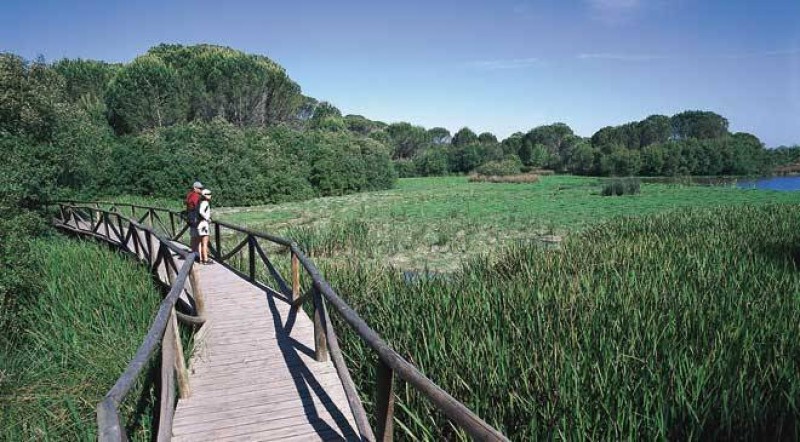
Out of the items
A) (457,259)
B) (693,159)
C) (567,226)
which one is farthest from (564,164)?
(457,259)

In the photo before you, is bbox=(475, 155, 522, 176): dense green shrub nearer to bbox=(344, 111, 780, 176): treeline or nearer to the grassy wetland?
bbox=(344, 111, 780, 176): treeline

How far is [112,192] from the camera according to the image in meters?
27.2

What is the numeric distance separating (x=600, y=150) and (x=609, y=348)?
226ft

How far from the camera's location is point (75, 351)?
5.12m

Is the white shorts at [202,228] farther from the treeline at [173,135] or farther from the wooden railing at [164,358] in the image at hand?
the treeline at [173,135]

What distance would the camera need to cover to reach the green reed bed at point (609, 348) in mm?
2986

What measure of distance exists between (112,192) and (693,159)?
6530cm

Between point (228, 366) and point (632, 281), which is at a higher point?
point (632, 281)

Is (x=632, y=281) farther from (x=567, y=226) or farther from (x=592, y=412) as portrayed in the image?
(x=567, y=226)

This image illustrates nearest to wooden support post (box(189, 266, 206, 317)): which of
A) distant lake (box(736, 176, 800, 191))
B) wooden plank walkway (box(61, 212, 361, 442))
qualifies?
wooden plank walkway (box(61, 212, 361, 442))

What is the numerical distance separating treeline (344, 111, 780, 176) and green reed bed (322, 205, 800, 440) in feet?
180

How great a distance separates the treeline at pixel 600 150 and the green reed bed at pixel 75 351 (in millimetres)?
55742

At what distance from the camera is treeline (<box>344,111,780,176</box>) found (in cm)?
6050

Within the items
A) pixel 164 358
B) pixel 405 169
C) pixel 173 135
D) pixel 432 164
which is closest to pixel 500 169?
pixel 432 164
